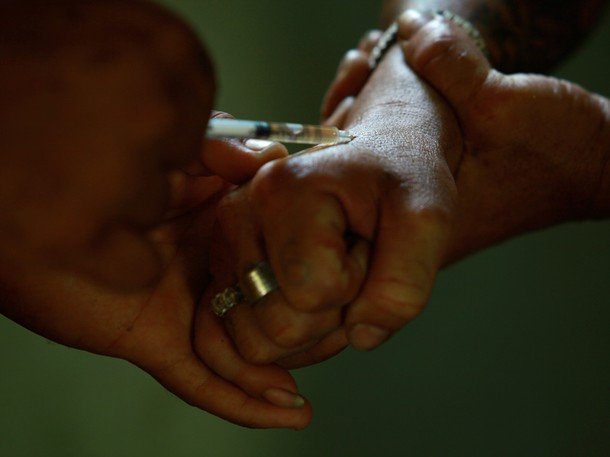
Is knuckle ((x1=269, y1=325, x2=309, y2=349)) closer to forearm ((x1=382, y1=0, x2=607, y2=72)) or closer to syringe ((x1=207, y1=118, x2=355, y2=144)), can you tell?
syringe ((x1=207, y1=118, x2=355, y2=144))

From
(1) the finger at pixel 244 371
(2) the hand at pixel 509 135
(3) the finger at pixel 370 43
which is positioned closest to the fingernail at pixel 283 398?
(1) the finger at pixel 244 371

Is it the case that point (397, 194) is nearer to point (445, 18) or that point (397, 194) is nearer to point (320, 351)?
point (320, 351)

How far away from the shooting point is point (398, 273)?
0.53 metres

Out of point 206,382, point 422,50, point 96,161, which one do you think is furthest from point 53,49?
point 422,50

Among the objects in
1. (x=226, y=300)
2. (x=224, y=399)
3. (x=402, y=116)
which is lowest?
(x=224, y=399)

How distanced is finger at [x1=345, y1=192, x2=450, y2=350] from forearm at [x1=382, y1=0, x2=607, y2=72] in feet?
2.14

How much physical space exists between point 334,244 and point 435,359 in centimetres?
101

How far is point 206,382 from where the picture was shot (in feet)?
2.21

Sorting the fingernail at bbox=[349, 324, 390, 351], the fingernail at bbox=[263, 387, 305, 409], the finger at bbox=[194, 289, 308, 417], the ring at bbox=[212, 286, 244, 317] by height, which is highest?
the fingernail at bbox=[349, 324, 390, 351]

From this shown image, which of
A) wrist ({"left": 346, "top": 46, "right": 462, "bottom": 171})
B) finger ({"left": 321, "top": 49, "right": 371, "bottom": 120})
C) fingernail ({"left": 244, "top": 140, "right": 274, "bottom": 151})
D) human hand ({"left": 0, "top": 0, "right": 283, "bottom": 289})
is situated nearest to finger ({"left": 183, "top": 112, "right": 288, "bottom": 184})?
fingernail ({"left": 244, "top": 140, "right": 274, "bottom": 151})

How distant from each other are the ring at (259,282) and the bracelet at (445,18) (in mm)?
595

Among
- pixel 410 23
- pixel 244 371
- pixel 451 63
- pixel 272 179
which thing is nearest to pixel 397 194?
pixel 272 179

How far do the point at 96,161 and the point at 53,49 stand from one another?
83 millimetres

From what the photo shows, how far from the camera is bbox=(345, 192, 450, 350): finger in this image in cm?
53
